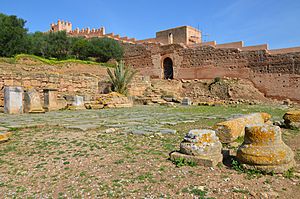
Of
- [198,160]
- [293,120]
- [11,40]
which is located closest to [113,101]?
[293,120]

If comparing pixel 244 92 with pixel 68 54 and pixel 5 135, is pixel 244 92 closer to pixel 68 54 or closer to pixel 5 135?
pixel 5 135

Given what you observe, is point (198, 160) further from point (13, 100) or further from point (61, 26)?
point (61, 26)

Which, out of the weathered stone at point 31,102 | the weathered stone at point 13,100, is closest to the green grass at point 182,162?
the weathered stone at point 31,102

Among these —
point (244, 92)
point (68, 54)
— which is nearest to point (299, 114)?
point (244, 92)

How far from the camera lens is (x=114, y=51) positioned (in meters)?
28.7

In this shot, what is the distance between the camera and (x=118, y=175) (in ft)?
9.00

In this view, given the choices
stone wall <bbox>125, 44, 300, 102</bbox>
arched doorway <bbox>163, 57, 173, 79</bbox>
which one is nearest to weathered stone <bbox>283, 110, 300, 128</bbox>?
stone wall <bbox>125, 44, 300, 102</bbox>

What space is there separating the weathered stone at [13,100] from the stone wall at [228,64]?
56.5ft

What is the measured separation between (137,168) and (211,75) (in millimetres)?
20843

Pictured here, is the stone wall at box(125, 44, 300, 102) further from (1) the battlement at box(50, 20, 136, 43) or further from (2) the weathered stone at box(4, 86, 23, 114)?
(2) the weathered stone at box(4, 86, 23, 114)

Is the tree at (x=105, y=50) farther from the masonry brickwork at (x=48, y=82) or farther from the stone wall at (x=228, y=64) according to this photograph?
the masonry brickwork at (x=48, y=82)

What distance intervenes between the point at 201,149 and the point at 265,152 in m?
0.74

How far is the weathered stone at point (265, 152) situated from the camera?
9.11ft

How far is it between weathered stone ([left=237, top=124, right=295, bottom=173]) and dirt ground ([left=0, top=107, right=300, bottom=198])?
4.6 inches
